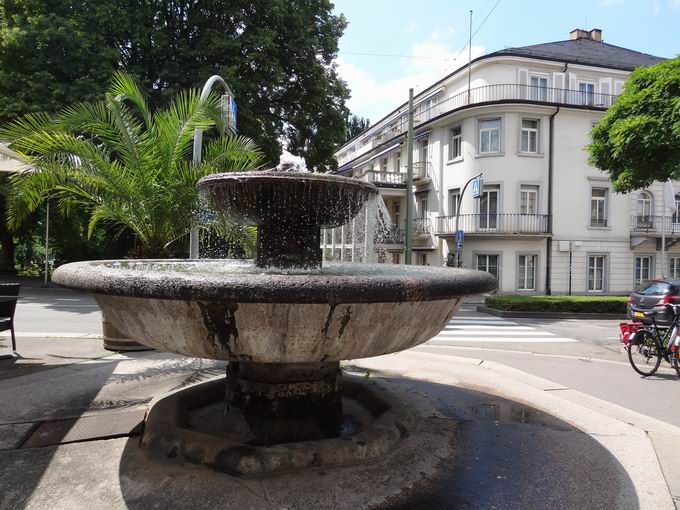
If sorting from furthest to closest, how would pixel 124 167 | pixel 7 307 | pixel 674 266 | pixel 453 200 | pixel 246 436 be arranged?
pixel 674 266
pixel 453 200
pixel 124 167
pixel 7 307
pixel 246 436

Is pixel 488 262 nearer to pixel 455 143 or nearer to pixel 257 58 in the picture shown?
pixel 455 143

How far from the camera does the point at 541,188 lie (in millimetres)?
24125

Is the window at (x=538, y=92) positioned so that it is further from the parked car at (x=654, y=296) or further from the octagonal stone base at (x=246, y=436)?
the octagonal stone base at (x=246, y=436)

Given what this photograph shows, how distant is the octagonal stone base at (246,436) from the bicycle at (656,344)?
5210mm

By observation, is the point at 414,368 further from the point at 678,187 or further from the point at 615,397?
the point at 678,187

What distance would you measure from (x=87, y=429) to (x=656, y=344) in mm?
7639

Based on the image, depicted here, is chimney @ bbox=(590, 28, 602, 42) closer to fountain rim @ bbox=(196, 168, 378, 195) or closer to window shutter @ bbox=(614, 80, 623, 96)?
window shutter @ bbox=(614, 80, 623, 96)

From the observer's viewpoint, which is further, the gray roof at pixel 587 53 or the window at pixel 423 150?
the window at pixel 423 150

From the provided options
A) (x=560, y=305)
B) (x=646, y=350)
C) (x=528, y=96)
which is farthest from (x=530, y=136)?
(x=646, y=350)

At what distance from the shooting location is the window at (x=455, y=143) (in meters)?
25.7

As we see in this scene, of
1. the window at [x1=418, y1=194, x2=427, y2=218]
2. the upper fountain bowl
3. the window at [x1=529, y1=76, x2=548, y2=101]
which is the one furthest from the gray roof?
the upper fountain bowl

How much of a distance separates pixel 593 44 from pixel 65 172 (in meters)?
32.9

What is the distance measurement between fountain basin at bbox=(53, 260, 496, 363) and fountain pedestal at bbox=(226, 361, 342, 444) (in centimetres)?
70

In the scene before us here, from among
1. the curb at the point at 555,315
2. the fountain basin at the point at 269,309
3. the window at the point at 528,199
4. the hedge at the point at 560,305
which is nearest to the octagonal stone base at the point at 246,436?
the fountain basin at the point at 269,309
